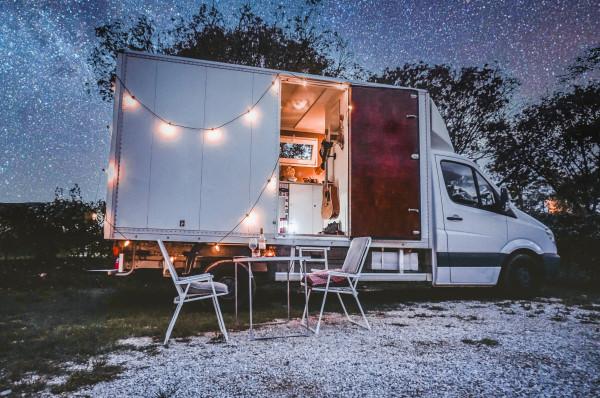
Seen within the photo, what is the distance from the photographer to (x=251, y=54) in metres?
12.1

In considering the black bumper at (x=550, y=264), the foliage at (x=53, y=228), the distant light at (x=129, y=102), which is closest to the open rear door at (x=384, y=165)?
the black bumper at (x=550, y=264)

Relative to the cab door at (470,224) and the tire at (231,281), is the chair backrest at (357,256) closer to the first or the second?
the tire at (231,281)

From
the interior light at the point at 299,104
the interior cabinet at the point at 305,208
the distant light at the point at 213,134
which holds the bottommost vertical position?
the interior cabinet at the point at 305,208

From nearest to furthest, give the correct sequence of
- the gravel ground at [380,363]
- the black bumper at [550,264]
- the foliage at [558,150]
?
the gravel ground at [380,363], the black bumper at [550,264], the foliage at [558,150]

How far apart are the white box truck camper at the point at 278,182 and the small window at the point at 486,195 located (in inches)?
0.8

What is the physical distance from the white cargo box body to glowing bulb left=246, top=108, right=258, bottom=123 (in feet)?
0.04

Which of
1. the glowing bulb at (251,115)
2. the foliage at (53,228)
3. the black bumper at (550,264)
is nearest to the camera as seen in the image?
the glowing bulb at (251,115)

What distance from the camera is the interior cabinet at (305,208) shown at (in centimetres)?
758

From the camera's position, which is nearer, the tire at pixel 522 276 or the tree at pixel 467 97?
the tire at pixel 522 276

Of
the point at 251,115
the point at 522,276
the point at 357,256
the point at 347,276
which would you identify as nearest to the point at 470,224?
the point at 522,276

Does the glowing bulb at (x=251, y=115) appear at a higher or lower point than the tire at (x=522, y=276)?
higher

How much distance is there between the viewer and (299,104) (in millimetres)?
6961

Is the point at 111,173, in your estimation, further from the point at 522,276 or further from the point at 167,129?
the point at 522,276

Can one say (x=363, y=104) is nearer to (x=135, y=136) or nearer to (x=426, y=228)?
(x=426, y=228)
